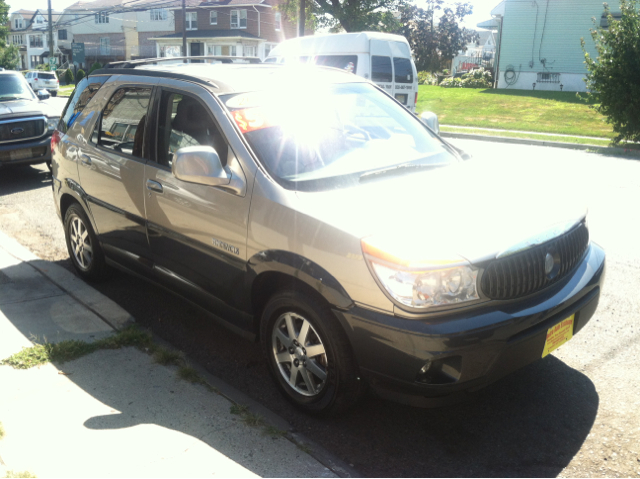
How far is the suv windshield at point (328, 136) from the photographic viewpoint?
11.9 ft

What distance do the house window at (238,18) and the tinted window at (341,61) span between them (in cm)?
3998

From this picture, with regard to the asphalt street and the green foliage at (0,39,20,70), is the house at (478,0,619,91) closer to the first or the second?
the asphalt street

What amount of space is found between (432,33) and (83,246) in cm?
6301

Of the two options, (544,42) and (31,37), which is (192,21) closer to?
(544,42)

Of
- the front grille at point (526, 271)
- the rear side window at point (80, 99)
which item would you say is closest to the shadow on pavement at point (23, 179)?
the rear side window at point (80, 99)

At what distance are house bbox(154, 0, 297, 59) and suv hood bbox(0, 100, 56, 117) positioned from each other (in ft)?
144

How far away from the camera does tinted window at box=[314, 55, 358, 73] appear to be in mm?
17203

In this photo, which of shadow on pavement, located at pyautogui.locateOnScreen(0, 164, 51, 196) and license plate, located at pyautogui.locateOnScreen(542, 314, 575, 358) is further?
shadow on pavement, located at pyautogui.locateOnScreen(0, 164, 51, 196)

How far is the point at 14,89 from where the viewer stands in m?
11.6

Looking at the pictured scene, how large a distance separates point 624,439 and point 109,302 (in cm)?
387

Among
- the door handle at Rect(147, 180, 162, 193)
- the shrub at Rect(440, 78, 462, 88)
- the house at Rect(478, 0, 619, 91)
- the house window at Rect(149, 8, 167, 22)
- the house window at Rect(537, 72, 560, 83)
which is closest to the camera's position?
the door handle at Rect(147, 180, 162, 193)

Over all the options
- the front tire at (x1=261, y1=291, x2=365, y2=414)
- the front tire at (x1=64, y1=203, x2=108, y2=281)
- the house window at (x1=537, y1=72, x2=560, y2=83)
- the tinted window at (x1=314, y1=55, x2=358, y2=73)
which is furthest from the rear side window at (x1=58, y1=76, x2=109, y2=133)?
the house window at (x1=537, y1=72, x2=560, y2=83)

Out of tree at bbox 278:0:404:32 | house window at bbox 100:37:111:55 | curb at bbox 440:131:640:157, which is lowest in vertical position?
Answer: curb at bbox 440:131:640:157

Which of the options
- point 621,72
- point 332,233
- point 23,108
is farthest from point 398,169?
point 621,72
